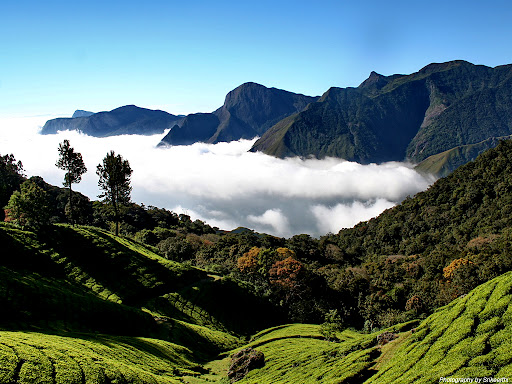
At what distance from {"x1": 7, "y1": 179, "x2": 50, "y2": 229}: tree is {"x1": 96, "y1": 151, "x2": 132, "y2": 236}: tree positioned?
12.7 metres

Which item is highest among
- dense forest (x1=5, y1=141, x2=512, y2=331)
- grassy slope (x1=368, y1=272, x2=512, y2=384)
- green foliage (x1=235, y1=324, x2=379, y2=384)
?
dense forest (x1=5, y1=141, x2=512, y2=331)

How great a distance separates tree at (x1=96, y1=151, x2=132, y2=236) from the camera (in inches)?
2913

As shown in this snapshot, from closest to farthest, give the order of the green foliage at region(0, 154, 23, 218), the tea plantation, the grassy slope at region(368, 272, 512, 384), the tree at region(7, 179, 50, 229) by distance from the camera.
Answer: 1. the grassy slope at region(368, 272, 512, 384)
2. the tea plantation
3. the tree at region(7, 179, 50, 229)
4. the green foliage at region(0, 154, 23, 218)

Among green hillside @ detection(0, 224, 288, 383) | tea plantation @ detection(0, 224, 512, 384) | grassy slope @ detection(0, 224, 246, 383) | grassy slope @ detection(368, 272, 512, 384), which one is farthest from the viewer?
green hillside @ detection(0, 224, 288, 383)

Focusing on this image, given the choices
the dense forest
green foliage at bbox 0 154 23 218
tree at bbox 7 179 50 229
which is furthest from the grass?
green foliage at bbox 0 154 23 218

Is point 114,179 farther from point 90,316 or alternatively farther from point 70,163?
point 90,316

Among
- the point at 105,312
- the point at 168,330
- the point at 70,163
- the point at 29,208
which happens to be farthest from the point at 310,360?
the point at 70,163

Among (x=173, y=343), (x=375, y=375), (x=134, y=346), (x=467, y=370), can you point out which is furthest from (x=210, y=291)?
(x=467, y=370)

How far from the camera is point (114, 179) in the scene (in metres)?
74.5

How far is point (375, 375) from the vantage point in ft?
72.6

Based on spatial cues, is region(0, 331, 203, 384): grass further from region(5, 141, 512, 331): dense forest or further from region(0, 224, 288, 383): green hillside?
region(5, 141, 512, 331): dense forest

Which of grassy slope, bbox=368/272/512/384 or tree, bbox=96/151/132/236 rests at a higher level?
tree, bbox=96/151/132/236

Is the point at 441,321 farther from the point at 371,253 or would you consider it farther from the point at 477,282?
the point at 371,253

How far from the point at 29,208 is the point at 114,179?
17.7 m
